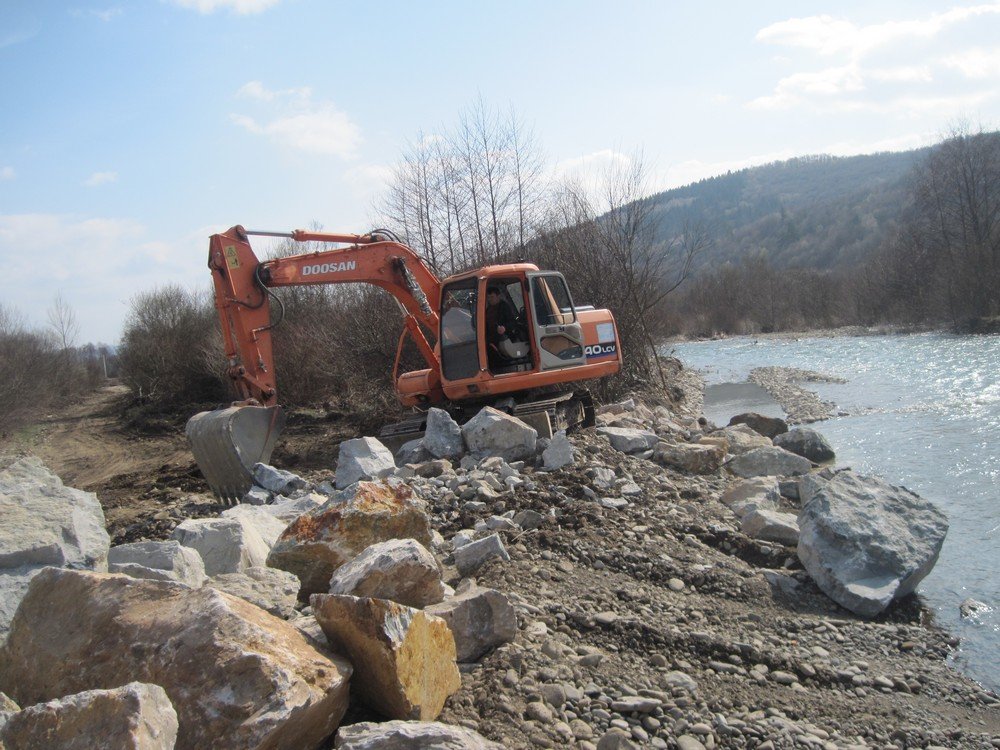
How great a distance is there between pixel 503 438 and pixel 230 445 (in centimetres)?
297

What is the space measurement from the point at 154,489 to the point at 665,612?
25.2 feet

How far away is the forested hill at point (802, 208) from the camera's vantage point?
9219 cm

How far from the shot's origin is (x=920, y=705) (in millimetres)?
4242

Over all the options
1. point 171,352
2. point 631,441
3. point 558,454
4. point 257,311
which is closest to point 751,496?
point 558,454

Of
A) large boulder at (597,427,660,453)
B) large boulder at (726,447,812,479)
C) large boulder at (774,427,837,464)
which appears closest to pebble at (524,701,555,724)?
large boulder at (597,427,660,453)

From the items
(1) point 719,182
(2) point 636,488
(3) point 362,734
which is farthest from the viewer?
(1) point 719,182

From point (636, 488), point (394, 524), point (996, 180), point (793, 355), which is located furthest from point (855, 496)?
point (996, 180)

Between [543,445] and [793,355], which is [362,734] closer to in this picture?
[543,445]

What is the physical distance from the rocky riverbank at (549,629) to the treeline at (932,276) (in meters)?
22.3

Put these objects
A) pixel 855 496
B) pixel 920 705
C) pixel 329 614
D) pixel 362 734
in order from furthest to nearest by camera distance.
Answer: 1. pixel 855 496
2. pixel 920 705
3. pixel 329 614
4. pixel 362 734

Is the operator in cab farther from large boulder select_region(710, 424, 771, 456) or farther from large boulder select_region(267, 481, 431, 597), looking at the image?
large boulder select_region(267, 481, 431, 597)

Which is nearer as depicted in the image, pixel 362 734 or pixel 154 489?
pixel 362 734

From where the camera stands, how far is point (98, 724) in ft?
6.94

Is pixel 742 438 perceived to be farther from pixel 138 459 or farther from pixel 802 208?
pixel 802 208
